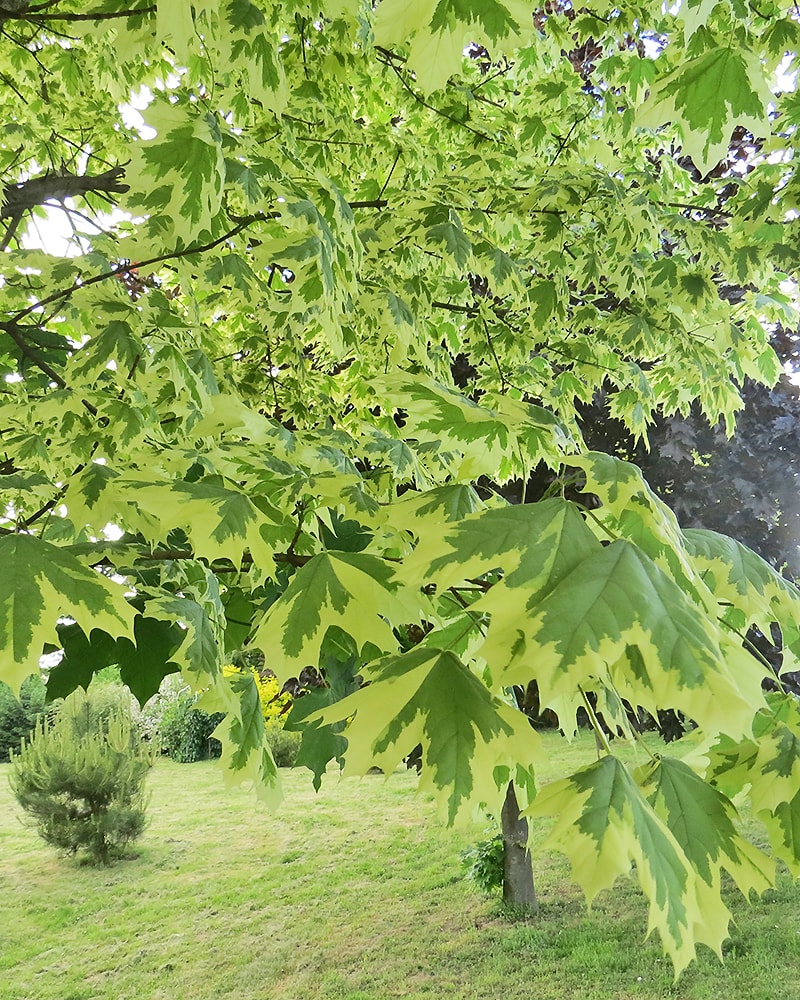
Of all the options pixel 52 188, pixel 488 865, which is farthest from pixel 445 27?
pixel 488 865

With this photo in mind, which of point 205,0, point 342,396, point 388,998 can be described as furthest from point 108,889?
point 205,0

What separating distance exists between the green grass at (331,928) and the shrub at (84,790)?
0.28 meters

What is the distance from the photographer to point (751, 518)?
547cm

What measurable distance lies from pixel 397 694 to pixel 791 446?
17.8 ft

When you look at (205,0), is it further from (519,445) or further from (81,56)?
(81,56)

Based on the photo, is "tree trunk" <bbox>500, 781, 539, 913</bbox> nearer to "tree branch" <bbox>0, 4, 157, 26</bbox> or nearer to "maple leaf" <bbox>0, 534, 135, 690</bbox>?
"maple leaf" <bbox>0, 534, 135, 690</bbox>

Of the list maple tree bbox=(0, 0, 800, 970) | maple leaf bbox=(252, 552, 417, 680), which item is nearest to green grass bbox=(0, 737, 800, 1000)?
maple tree bbox=(0, 0, 800, 970)

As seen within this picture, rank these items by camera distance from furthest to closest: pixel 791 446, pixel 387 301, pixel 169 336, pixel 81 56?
pixel 791 446 < pixel 81 56 < pixel 387 301 < pixel 169 336

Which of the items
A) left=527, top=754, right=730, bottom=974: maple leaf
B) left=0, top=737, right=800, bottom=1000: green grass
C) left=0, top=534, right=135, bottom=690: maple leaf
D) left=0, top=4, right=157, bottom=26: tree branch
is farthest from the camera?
left=0, top=737, right=800, bottom=1000: green grass

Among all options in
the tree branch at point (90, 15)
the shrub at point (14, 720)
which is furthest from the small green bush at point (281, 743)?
the tree branch at point (90, 15)

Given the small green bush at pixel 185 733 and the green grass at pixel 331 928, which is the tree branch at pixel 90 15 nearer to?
the green grass at pixel 331 928

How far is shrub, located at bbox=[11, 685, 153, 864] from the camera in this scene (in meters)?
7.16

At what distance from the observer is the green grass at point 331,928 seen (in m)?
4.40

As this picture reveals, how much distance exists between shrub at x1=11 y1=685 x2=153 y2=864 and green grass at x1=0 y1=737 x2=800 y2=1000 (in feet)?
0.91
